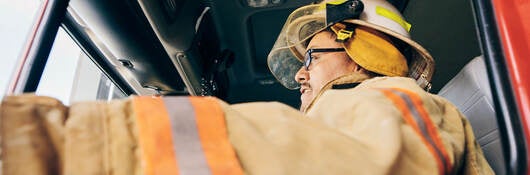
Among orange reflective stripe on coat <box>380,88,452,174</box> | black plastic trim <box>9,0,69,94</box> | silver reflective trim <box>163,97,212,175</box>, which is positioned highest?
Result: black plastic trim <box>9,0,69,94</box>

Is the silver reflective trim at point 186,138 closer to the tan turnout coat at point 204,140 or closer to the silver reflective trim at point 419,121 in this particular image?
the tan turnout coat at point 204,140

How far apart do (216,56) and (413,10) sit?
1.05 metres

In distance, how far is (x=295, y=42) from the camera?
2041mm

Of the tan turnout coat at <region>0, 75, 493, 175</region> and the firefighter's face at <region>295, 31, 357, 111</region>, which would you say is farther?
the firefighter's face at <region>295, 31, 357, 111</region>

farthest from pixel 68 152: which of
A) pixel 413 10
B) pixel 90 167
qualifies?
pixel 413 10

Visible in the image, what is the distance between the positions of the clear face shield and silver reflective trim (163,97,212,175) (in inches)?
46.7

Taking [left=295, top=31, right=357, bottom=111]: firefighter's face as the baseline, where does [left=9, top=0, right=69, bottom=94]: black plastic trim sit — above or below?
above

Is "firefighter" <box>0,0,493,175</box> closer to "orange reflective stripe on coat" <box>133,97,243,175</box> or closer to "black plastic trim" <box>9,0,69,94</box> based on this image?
"orange reflective stripe on coat" <box>133,97,243,175</box>

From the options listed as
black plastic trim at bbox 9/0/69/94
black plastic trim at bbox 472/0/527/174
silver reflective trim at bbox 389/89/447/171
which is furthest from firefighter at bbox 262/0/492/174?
black plastic trim at bbox 9/0/69/94

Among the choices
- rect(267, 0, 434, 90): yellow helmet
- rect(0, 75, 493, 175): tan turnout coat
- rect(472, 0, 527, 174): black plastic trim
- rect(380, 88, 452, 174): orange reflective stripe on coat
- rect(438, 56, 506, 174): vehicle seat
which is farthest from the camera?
rect(267, 0, 434, 90): yellow helmet

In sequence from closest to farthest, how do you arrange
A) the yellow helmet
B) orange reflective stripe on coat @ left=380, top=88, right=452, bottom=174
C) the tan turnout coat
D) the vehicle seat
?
the tan turnout coat < orange reflective stripe on coat @ left=380, top=88, right=452, bottom=174 < the vehicle seat < the yellow helmet

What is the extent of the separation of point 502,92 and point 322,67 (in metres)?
1.04

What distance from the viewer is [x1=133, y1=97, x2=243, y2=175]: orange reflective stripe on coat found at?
1.81 feet

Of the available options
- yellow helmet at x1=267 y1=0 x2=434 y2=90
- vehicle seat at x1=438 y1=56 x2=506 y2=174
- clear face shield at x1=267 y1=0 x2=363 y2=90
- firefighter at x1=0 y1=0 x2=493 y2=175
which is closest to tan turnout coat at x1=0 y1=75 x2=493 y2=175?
firefighter at x1=0 y1=0 x2=493 y2=175
